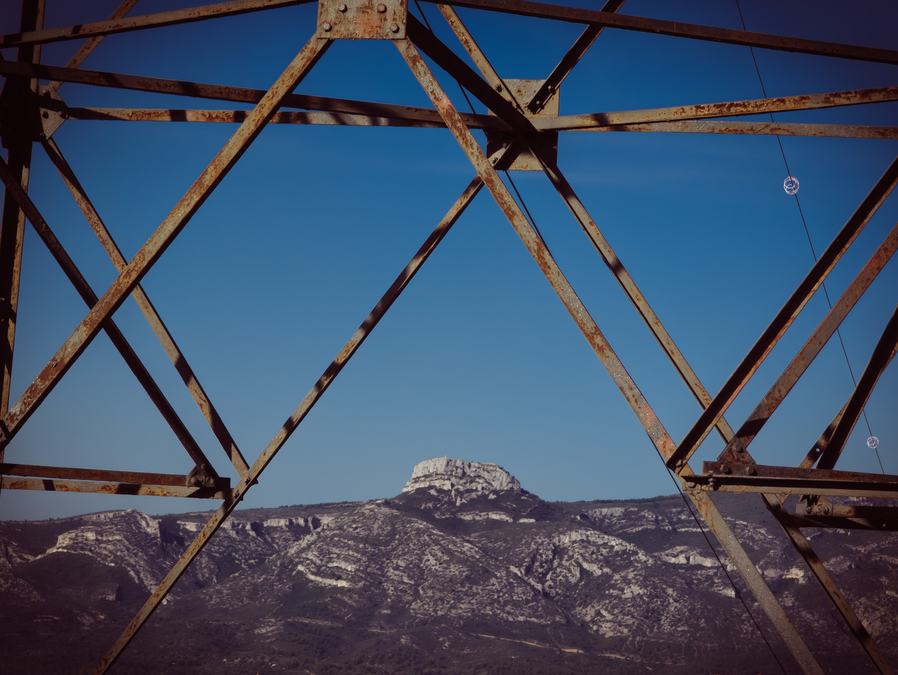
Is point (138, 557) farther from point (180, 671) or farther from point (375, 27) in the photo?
point (375, 27)

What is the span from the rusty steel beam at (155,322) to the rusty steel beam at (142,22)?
1440mm

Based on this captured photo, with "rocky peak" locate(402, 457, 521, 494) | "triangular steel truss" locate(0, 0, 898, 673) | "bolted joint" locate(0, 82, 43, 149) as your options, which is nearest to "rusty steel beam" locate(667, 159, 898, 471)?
"triangular steel truss" locate(0, 0, 898, 673)

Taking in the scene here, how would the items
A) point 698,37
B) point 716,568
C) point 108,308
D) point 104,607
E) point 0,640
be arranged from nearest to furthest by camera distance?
point 108,308 < point 698,37 < point 0,640 < point 104,607 < point 716,568

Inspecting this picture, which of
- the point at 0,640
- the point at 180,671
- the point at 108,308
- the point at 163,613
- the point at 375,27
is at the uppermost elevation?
the point at 163,613

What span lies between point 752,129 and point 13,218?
21.4 feet

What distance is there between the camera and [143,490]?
824 cm

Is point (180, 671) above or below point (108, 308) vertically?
above

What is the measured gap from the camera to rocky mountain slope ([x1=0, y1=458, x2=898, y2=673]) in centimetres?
8950

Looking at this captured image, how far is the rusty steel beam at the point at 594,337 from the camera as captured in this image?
555cm

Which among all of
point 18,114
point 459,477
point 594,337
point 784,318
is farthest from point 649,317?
point 459,477

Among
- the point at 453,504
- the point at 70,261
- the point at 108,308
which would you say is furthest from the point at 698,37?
the point at 453,504

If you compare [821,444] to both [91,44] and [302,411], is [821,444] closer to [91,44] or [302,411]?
[302,411]

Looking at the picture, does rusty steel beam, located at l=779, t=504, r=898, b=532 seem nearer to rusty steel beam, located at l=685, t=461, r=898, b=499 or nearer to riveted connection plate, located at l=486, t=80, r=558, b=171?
rusty steel beam, located at l=685, t=461, r=898, b=499

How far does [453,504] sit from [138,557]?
42.5 metres
